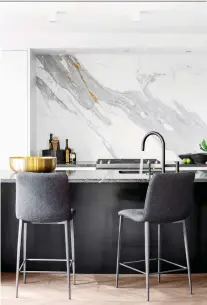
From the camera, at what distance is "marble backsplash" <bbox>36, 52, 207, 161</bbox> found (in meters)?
6.58

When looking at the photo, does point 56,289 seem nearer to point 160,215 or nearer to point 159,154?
point 160,215

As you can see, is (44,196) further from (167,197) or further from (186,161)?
(186,161)

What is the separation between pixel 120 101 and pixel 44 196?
323cm

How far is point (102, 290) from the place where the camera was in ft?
12.8

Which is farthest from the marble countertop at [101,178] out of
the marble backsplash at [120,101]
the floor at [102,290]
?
the marble backsplash at [120,101]

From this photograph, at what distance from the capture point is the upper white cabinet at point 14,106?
597 cm

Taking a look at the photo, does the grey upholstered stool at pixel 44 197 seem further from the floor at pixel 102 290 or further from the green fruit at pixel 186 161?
the green fruit at pixel 186 161

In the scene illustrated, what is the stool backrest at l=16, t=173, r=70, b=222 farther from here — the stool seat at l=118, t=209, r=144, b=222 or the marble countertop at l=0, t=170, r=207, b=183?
the stool seat at l=118, t=209, r=144, b=222

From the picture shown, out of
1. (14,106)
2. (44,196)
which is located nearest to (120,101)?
(14,106)

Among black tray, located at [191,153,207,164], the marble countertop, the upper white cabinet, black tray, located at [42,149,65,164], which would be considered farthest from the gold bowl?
black tray, located at [191,153,207,164]

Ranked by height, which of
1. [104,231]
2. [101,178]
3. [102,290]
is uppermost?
[101,178]

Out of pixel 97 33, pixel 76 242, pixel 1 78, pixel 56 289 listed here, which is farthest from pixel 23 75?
pixel 56 289

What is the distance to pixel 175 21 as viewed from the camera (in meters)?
5.52

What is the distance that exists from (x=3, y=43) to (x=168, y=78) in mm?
2174
